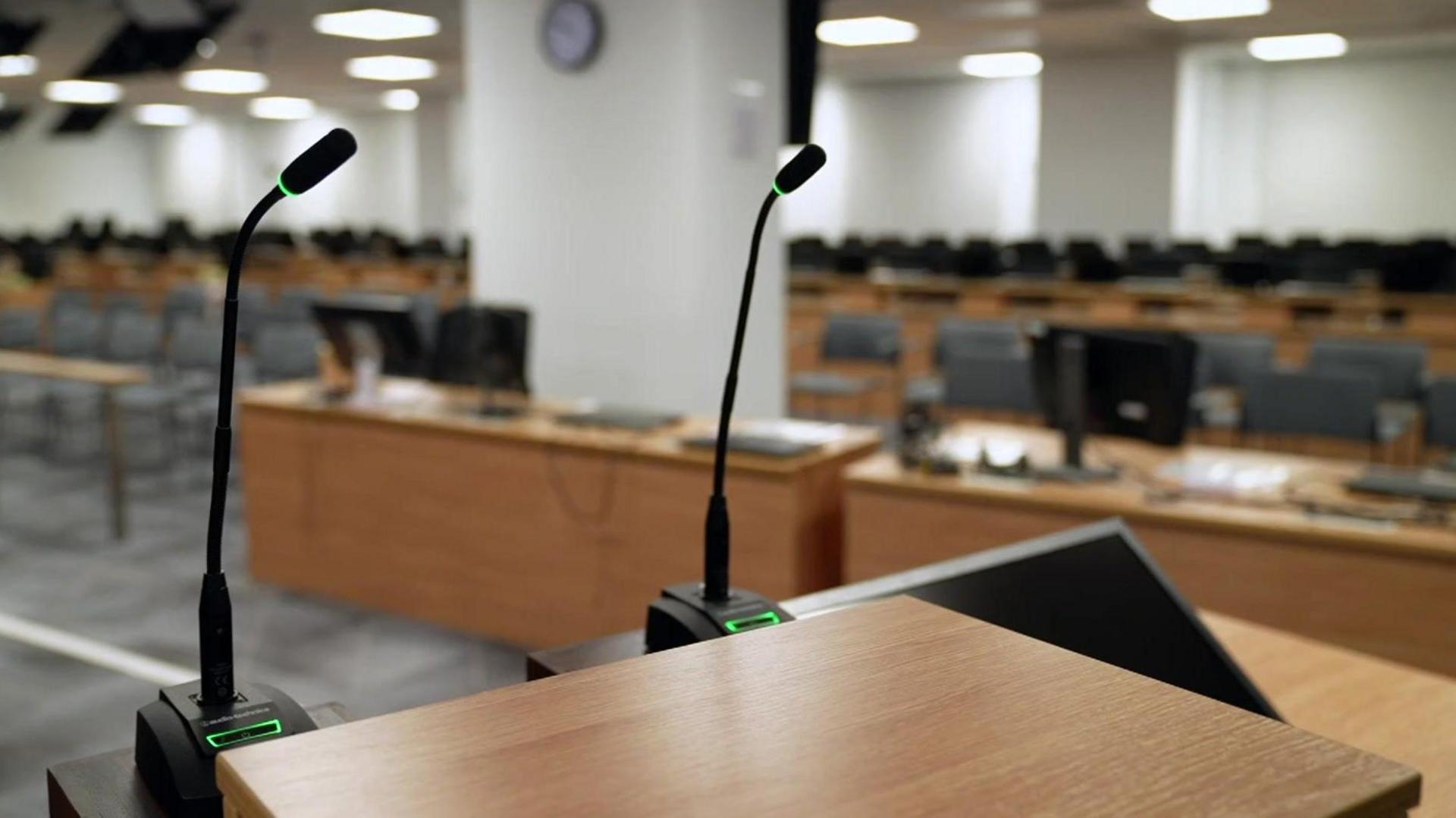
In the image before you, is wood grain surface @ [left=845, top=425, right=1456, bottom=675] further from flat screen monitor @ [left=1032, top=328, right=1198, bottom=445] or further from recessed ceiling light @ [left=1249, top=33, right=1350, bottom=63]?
Answer: recessed ceiling light @ [left=1249, top=33, right=1350, bottom=63]

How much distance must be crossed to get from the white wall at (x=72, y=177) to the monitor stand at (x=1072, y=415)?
63.5 feet

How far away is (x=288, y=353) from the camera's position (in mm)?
7309

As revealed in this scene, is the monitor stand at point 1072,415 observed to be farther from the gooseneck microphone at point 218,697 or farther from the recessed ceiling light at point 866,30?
the recessed ceiling light at point 866,30

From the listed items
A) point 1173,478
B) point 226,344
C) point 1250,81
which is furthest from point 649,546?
point 1250,81

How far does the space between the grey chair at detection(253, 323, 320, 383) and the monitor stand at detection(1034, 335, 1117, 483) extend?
15.3 ft

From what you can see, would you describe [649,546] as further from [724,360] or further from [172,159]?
[172,159]

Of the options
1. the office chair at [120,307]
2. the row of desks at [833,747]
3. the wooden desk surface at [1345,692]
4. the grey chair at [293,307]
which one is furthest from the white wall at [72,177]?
the row of desks at [833,747]

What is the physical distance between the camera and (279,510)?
16.7 feet

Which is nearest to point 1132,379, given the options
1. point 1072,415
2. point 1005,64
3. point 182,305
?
point 1072,415

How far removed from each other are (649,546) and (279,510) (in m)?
1.74

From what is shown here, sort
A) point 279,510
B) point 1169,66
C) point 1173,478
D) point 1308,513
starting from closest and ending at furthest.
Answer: point 1308,513
point 1173,478
point 279,510
point 1169,66

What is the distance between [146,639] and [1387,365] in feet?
17.9

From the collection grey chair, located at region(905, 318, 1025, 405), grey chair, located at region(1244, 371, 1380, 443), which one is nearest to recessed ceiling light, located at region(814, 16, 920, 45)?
grey chair, located at region(905, 318, 1025, 405)

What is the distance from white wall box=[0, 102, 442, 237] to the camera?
2070 cm
